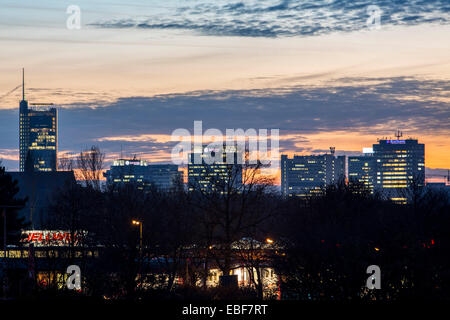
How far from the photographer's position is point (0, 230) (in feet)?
183

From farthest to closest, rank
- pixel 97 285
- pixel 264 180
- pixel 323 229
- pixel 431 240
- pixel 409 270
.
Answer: pixel 264 180, pixel 323 229, pixel 431 240, pixel 97 285, pixel 409 270

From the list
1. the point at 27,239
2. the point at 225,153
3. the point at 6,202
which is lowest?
the point at 27,239

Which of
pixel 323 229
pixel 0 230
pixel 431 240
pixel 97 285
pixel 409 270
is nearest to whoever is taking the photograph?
pixel 409 270

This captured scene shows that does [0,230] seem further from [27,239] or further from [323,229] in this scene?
[323,229]

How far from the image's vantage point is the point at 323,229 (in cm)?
4409

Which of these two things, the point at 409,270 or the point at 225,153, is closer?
the point at 409,270
